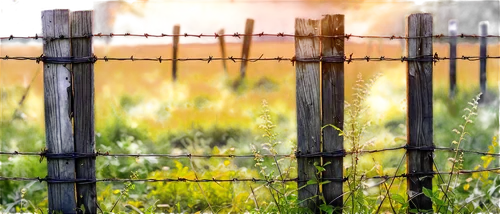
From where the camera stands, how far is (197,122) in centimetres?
975

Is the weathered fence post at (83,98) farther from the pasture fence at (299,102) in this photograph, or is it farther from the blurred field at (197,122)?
the blurred field at (197,122)

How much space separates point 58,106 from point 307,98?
163 centimetres

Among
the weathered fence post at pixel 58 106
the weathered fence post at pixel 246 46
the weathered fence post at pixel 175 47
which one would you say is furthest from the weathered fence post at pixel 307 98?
the weathered fence post at pixel 175 47

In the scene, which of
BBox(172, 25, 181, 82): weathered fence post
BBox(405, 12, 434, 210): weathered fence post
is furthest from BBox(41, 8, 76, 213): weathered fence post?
BBox(172, 25, 181, 82): weathered fence post

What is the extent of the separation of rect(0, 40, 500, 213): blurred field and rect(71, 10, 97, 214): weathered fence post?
91 centimetres

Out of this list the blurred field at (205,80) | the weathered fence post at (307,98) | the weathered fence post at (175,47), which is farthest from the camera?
the weathered fence post at (175,47)

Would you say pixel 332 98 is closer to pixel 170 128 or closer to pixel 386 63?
pixel 170 128

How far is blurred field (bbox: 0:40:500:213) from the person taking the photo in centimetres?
690

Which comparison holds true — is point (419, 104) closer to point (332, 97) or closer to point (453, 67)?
point (332, 97)

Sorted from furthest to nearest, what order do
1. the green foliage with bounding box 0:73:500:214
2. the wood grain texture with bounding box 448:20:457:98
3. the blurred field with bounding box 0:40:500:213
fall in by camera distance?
the wood grain texture with bounding box 448:20:457:98 → the blurred field with bounding box 0:40:500:213 → the green foliage with bounding box 0:73:500:214

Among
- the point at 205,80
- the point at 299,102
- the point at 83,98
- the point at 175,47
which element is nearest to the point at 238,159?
the point at 299,102

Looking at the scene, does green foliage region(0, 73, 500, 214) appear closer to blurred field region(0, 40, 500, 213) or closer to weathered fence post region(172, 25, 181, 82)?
blurred field region(0, 40, 500, 213)

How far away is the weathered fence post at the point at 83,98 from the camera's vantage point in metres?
4.93

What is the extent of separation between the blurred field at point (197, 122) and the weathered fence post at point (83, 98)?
905 mm
